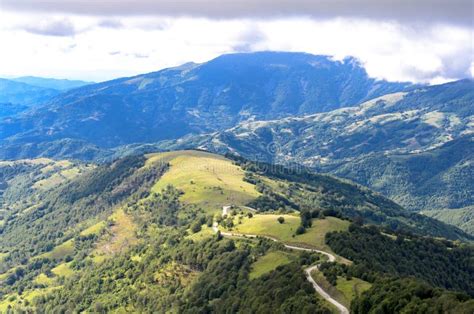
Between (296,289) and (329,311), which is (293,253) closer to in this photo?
(296,289)

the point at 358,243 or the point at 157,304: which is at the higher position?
the point at 358,243

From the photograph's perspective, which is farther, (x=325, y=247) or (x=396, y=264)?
(x=396, y=264)

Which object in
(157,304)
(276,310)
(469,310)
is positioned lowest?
(157,304)

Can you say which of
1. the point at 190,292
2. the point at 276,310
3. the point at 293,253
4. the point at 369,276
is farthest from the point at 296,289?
the point at 190,292

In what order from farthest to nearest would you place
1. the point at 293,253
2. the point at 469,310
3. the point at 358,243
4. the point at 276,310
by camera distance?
the point at 358,243 < the point at 293,253 < the point at 276,310 < the point at 469,310

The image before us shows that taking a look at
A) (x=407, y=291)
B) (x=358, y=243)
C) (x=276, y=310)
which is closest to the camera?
(x=407, y=291)

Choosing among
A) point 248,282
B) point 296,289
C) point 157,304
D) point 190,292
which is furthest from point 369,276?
point 157,304

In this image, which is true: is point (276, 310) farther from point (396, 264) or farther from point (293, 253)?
point (396, 264)
